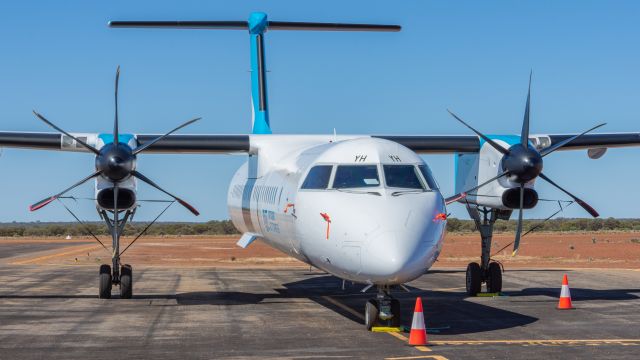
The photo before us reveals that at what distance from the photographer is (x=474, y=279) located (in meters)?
18.9

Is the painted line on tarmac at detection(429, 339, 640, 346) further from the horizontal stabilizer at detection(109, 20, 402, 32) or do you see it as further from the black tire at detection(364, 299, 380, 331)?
the horizontal stabilizer at detection(109, 20, 402, 32)

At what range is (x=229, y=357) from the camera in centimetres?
1055

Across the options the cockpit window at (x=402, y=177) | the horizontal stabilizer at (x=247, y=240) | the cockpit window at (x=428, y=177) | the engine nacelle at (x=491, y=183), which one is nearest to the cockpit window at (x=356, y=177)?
the cockpit window at (x=402, y=177)

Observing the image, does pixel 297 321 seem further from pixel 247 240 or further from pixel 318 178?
pixel 247 240

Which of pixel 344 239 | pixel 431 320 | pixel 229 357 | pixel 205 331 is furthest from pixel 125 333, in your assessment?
pixel 431 320

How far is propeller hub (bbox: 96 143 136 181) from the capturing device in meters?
17.5

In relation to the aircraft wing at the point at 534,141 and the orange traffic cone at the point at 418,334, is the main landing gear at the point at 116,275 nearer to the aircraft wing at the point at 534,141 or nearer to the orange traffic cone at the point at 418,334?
the aircraft wing at the point at 534,141

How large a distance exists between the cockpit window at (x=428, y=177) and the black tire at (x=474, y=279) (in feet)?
21.2

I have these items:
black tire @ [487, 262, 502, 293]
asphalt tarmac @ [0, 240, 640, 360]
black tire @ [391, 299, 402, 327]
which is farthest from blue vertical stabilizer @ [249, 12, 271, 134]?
black tire @ [391, 299, 402, 327]

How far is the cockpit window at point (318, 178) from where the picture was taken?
13039mm

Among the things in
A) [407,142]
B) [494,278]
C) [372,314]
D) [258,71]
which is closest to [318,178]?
[372,314]

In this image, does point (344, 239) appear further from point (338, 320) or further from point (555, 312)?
point (555, 312)

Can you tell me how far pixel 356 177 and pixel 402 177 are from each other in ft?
2.39

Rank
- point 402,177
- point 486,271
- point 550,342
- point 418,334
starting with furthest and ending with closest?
point 486,271 < point 402,177 < point 550,342 < point 418,334
